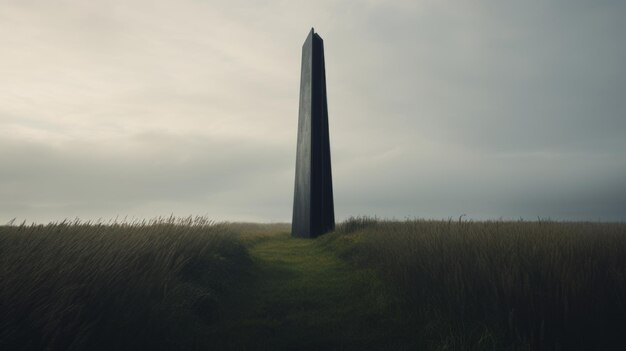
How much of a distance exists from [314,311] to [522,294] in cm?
194

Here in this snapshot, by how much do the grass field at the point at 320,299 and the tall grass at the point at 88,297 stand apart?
10 millimetres

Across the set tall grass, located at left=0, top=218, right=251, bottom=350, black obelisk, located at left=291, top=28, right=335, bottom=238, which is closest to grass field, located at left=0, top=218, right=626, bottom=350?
tall grass, located at left=0, top=218, right=251, bottom=350

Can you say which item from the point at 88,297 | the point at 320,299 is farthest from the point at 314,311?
the point at 88,297

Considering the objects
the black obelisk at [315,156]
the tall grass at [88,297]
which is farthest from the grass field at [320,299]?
the black obelisk at [315,156]

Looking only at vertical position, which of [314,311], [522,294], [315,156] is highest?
[315,156]

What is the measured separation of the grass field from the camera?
246 centimetres

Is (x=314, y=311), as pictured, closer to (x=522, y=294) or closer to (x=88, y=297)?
(x=522, y=294)

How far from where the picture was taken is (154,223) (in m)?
6.55

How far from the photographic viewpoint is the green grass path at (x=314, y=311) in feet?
10.7

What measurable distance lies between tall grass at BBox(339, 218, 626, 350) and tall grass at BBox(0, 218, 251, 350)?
78.0 inches

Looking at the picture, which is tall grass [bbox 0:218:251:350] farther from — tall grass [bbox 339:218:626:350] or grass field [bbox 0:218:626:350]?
tall grass [bbox 339:218:626:350]

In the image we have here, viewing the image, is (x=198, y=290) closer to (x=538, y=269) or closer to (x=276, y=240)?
(x=538, y=269)

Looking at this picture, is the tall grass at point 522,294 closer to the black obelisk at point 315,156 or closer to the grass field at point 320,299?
the grass field at point 320,299

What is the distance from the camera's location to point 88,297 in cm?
264
